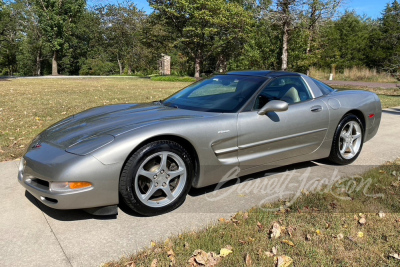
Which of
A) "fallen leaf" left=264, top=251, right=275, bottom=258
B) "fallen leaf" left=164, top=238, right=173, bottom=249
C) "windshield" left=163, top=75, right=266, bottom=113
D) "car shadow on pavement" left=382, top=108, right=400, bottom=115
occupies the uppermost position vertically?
"windshield" left=163, top=75, right=266, bottom=113

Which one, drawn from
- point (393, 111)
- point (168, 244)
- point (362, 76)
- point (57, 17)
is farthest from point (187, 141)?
point (57, 17)

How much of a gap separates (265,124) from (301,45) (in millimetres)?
20566

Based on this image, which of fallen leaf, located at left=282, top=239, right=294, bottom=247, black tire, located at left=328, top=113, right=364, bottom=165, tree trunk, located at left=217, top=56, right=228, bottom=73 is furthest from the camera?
tree trunk, located at left=217, top=56, right=228, bottom=73

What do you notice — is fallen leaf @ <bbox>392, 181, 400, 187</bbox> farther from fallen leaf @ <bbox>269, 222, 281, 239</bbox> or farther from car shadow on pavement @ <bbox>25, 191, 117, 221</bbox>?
car shadow on pavement @ <bbox>25, 191, 117, 221</bbox>

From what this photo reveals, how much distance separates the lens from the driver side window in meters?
3.75

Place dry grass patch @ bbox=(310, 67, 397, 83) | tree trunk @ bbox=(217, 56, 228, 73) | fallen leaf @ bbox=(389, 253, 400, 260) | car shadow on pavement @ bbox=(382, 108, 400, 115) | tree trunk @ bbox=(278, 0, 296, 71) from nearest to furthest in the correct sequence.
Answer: fallen leaf @ bbox=(389, 253, 400, 260) → car shadow on pavement @ bbox=(382, 108, 400, 115) → tree trunk @ bbox=(278, 0, 296, 71) → dry grass patch @ bbox=(310, 67, 397, 83) → tree trunk @ bbox=(217, 56, 228, 73)

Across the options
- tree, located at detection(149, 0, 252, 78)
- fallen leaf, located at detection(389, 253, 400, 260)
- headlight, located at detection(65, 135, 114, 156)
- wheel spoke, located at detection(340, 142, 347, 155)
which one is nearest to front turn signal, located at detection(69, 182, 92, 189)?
headlight, located at detection(65, 135, 114, 156)

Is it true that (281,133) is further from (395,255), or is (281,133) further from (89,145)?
(89,145)

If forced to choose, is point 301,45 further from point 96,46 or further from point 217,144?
point 96,46

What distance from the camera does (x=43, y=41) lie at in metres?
48.2

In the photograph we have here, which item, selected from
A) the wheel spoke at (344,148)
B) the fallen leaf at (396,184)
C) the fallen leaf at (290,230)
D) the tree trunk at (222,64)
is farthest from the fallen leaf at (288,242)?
the tree trunk at (222,64)

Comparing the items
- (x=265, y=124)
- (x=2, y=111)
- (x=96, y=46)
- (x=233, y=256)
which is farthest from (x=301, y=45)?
(x=96, y=46)

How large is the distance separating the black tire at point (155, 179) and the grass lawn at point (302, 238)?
0.42 meters

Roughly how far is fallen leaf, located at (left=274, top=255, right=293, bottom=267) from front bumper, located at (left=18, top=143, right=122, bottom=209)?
134 cm
